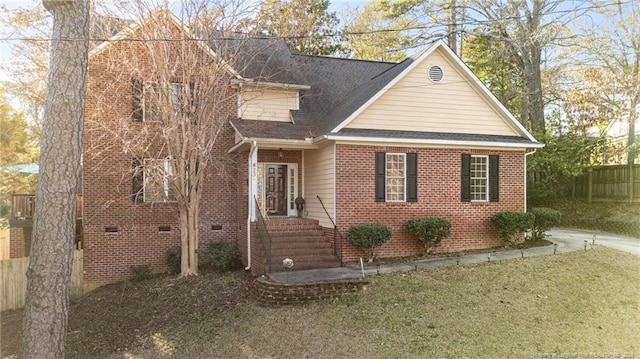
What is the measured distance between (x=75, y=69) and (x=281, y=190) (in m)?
8.89

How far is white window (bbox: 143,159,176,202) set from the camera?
11625 millimetres

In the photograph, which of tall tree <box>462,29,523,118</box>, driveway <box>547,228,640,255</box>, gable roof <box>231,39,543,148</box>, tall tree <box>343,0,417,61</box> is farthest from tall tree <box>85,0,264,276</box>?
tall tree <box>462,29,523,118</box>

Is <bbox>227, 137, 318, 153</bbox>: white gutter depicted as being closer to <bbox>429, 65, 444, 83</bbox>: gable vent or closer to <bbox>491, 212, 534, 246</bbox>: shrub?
<bbox>429, 65, 444, 83</bbox>: gable vent

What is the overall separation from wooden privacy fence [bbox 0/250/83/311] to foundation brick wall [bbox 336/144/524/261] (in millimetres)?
7830

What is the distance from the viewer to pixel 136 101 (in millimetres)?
12977

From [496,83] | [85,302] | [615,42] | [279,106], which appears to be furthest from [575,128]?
[85,302]

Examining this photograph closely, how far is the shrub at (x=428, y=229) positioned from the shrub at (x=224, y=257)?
16.8 ft

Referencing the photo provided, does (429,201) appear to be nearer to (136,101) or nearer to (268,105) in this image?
(268,105)

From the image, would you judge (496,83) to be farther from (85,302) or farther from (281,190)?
(85,302)

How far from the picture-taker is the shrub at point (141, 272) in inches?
520

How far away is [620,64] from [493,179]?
13133 mm

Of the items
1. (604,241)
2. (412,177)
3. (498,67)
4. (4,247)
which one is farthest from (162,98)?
(498,67)

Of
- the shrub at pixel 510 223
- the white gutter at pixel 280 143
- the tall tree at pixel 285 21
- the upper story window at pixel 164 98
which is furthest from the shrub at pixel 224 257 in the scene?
the shrub at pixel 510 223

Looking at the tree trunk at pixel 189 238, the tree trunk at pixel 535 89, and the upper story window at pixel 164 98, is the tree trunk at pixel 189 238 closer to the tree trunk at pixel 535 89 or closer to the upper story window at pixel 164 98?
the upper story window at pixel 164 98
